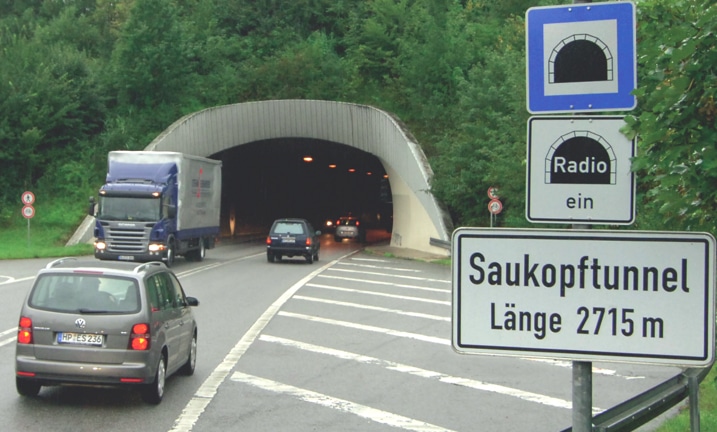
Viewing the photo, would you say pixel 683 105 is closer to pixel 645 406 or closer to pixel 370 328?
pixel 645 406

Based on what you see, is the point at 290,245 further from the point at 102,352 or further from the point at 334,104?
the point at 102,352

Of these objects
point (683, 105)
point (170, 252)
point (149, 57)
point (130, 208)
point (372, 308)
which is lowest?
point (372, 308)

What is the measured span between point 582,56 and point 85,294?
27.1ft

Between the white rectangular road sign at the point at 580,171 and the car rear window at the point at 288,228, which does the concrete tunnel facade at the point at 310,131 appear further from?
the white rectangular road sign at the point at 580,171

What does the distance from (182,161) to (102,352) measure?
78.9ft

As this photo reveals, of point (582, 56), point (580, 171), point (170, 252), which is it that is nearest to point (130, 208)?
point (170, 252)

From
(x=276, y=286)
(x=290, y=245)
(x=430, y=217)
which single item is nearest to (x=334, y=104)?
(x=430, y=217)

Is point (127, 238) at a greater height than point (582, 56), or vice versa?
point (582, 56)

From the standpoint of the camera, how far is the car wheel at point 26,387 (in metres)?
10.7

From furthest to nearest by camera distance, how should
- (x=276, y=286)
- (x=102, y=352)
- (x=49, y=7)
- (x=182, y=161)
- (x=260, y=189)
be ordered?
(x=49, y=7), (x=260, y=189), (x=182, y=161), (x=276, y=286), (x=102, y=352)

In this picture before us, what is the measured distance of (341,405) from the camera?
1093cm

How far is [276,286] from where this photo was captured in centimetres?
2641

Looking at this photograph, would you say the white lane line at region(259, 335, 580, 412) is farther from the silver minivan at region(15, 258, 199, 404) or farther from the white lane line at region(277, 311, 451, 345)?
the silver minivan at region(15, 258, 199, 404)

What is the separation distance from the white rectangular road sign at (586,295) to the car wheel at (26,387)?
824 cm
